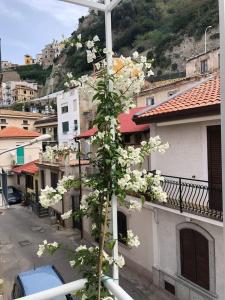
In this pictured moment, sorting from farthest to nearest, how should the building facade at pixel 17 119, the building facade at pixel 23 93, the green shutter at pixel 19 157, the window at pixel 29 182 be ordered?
1. the building facade at pixel 23 93
2. the building facade at pixel 17 119
3. the green shutter at pixel 19 157
4. the window at pixel 29 182

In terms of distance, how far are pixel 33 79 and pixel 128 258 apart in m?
76.2

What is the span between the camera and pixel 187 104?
8.48 metres

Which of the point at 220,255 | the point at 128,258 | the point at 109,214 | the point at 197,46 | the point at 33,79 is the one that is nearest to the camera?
the point at 109,214

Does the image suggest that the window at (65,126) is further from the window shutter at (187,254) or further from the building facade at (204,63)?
the window shutter at (187,254)

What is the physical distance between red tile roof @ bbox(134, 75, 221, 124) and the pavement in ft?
15.0

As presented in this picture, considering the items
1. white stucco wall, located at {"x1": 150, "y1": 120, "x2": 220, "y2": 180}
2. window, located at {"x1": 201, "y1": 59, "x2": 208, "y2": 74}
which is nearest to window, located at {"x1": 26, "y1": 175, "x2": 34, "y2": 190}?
window, located at {"x1": 201, "y1": 59, "x2": 208, "y2": 74}

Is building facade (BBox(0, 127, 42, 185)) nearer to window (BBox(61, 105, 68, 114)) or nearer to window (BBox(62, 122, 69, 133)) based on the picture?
window (BBox(62, 122, 69, 133))

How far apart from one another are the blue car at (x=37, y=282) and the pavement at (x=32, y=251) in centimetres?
76

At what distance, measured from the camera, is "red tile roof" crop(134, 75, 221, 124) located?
7613 mm

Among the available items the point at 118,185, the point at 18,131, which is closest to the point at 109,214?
the point at 118,185

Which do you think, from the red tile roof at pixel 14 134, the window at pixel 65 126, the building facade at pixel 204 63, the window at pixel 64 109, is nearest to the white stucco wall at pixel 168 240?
the building facade at pixel 204 63

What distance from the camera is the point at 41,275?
860 cm

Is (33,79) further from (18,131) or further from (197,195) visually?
(197,195)

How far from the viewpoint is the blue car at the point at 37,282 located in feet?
26.1
